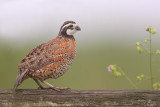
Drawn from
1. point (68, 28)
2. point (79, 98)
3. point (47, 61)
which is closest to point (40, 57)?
point (47, 61)

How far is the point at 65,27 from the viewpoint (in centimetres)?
419

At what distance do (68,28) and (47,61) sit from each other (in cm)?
64

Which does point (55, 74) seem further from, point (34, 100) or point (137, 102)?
point (137, 102)

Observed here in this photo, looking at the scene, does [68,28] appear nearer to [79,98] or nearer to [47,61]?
[47,61]

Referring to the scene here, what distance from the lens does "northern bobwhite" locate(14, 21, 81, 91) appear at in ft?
12.2

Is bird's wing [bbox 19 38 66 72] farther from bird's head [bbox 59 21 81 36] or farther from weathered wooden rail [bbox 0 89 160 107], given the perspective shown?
weathered wooden rail [bbox 0 89 160 107]

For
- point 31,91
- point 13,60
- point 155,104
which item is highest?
point 31,91

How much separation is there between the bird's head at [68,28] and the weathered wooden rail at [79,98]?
4.38ft

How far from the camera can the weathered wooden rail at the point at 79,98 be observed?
293 centimetres

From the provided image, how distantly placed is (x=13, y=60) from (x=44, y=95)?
3.49m

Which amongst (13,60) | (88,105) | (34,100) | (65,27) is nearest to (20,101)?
(34,100)

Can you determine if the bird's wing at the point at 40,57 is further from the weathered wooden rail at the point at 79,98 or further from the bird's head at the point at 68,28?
the weathered wooden rail at the point at 79,98

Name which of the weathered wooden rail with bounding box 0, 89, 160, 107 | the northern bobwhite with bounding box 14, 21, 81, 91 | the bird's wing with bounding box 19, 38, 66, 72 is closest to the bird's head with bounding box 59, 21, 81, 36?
the northern bobwhite with bounding box 14, 21, 81, 91

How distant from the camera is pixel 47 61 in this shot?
12.4ft
